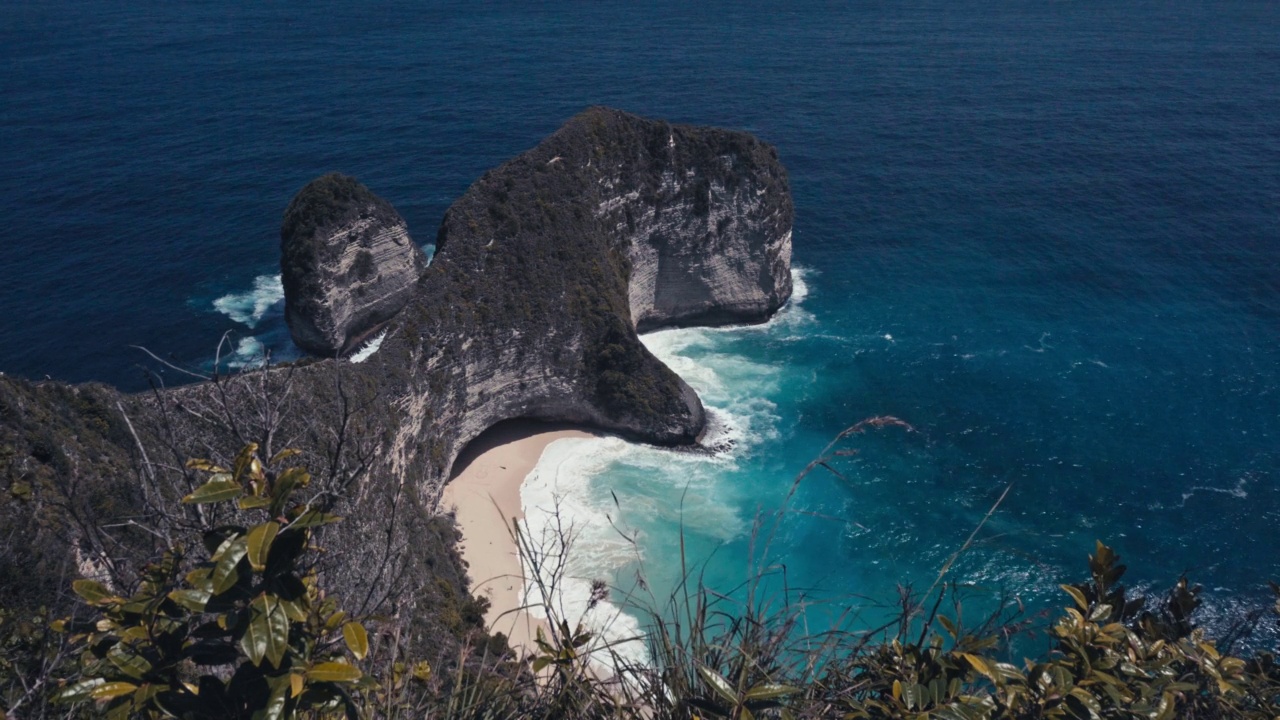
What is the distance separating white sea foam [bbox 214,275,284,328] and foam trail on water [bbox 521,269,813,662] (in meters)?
29.1

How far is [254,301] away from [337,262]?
13643 millimetres

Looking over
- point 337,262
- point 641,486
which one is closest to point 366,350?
point 337,262

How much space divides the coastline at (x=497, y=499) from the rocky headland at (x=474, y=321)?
51.5 inches

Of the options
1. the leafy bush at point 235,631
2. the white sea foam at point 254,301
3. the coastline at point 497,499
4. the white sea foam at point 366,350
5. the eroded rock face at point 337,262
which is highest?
the leafy bush at point 235,631

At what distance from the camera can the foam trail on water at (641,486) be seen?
41.8 metres

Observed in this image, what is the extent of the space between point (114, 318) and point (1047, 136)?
93657mm

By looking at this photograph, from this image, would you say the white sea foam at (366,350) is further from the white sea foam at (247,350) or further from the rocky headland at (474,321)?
the white sea foam at (247,350)

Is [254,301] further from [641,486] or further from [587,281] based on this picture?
[641,486]

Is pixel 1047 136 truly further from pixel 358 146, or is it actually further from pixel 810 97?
pixel 358 146

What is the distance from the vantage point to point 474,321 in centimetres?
4688

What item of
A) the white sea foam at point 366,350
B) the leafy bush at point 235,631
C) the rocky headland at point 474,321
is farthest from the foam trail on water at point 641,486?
the leafy bush at point 235,631

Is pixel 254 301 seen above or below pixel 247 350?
above

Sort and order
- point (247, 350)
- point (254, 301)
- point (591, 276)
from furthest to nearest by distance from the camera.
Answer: point (254, 301)
point (247, 350)
point (591, 276)

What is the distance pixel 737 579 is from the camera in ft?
137
